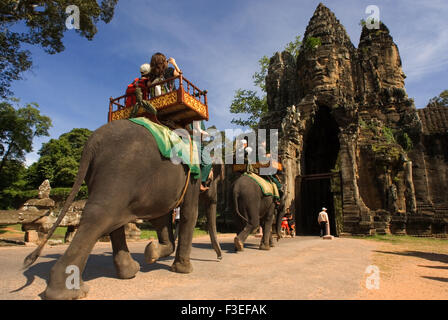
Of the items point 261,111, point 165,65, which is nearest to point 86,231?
point 165,65

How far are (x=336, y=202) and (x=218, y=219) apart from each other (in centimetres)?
805

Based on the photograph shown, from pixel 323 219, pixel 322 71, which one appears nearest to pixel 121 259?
pixel 323 219

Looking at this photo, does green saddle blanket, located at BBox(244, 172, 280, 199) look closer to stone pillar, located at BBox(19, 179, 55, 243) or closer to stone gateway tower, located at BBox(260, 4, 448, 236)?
stone pillar, located at BBox(19, 179, 55, 243)

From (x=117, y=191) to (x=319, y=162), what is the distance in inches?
844

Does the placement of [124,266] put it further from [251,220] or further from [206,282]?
[251,220]

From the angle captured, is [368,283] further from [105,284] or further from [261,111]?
[261,111]

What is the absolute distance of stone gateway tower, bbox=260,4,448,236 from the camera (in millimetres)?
14430

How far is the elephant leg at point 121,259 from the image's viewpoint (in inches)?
122

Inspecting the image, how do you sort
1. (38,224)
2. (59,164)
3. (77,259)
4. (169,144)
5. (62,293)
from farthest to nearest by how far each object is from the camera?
(59,164)
(38,224)
(169,144)
(77,259)
(62,293)

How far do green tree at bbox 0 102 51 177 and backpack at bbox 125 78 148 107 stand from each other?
2483 cm

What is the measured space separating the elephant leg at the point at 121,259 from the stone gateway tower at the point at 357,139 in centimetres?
1248

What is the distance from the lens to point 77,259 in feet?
7.74

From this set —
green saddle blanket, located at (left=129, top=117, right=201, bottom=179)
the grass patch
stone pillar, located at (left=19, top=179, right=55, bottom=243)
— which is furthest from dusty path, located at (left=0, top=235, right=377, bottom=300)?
the grass patch

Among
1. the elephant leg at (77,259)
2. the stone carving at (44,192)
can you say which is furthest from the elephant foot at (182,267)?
the stone carving at (44,192)
